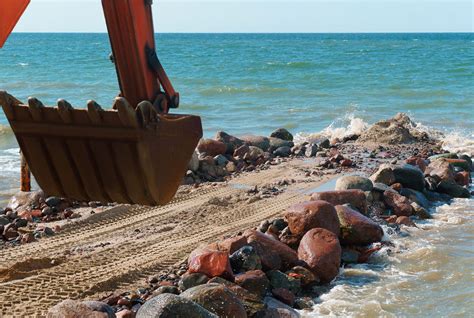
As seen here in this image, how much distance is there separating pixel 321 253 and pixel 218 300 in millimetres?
1713

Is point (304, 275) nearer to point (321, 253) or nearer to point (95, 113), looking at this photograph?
point (321, 253)

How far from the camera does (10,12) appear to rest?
4.19 metres

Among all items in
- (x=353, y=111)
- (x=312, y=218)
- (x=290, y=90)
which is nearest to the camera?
(x=312, y=218)

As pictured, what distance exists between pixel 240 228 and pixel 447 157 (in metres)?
5.68

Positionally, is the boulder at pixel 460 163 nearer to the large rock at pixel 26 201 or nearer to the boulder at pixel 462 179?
the boulder at pixel 462 179

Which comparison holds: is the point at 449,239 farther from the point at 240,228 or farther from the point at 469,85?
the point at 469,85

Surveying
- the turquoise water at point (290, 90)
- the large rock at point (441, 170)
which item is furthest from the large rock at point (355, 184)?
the turquoise water at point (290, 90)

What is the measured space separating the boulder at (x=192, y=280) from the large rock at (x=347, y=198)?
2.83 metres

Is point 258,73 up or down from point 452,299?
down

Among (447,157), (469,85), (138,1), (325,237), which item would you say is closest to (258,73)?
(469,85)

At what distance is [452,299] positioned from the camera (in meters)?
6.34

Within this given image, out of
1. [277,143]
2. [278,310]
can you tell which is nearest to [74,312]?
[278,310]

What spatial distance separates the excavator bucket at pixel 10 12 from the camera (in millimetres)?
4180

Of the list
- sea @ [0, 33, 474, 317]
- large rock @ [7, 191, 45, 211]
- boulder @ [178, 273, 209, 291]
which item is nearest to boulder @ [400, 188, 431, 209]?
sea @ [0, 33, 474, 317]
